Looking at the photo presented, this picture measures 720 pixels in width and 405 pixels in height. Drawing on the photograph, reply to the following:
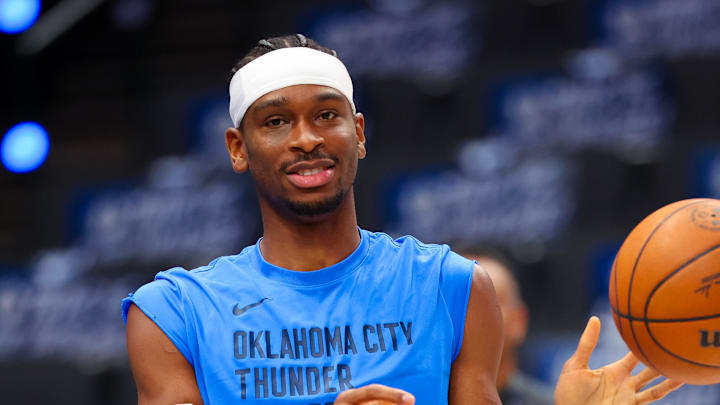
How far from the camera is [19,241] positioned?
337 inches

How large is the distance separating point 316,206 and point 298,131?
181 millimetres

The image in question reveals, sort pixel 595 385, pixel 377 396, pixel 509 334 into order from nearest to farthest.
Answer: pixel 377 396
pixel 595 385
pixel 509 334

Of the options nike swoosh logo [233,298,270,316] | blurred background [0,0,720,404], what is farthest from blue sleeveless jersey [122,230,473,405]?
blurred background [0,0,720,404]

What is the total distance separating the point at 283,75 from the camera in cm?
256

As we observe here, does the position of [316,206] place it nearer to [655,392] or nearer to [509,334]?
[655,392]

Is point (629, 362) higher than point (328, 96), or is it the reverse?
point (328, 96)

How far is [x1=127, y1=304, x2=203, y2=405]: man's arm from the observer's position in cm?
242

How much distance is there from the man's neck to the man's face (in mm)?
46

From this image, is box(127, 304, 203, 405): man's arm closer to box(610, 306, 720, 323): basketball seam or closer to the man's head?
the man's head

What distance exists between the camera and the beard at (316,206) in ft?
8.29

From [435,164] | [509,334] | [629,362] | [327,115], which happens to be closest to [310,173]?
[327,115]

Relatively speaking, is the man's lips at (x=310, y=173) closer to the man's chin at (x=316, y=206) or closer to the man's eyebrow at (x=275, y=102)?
the man's chin at (x=316, y=206)

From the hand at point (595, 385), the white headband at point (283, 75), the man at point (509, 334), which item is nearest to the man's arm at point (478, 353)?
the hand at point (595, 385)

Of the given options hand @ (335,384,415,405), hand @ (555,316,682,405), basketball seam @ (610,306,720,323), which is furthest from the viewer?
hand @ (555,316,682,405)
